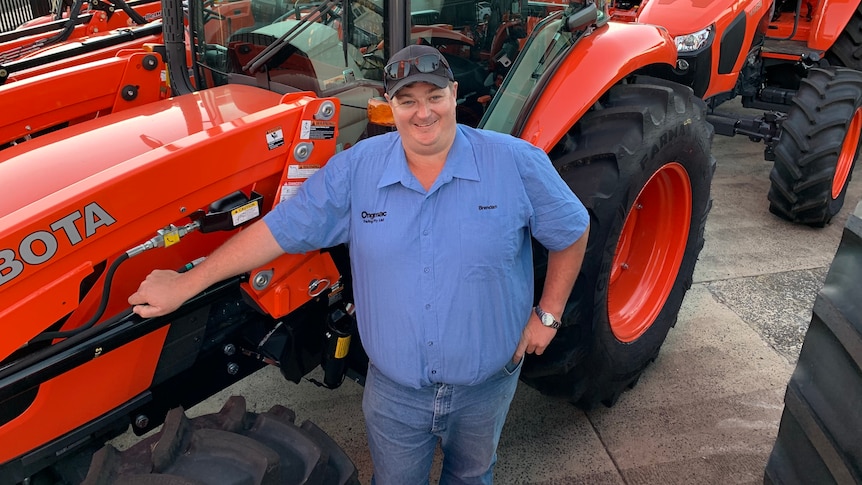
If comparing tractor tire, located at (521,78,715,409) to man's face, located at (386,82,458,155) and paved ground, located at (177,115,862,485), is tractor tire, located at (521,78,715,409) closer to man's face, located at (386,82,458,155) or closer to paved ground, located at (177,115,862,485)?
paved ground, located at (177,115,862,485)

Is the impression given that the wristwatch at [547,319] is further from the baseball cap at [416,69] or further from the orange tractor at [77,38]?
the orange tractor at [77,38]

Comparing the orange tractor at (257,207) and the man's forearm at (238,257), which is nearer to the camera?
the orange tractor at (257,207)

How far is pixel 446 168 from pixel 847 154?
13.8ft

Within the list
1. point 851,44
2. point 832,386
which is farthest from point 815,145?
point 832,386

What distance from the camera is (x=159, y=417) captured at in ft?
6.29

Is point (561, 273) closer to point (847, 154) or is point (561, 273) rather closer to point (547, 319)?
point (547, 319)

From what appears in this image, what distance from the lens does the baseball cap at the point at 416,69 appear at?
1.62 m

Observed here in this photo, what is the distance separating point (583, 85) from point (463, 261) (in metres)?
1.08

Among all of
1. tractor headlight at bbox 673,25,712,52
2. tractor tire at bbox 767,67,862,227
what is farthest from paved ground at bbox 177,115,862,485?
tractor headlight at bbox 673,25,712,52

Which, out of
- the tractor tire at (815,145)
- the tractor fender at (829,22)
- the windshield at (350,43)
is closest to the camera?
the windshield at (350,43)

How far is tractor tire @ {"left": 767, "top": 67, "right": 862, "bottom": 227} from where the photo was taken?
13.7 feet

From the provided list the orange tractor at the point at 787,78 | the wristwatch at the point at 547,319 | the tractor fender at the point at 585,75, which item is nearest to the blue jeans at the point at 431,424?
the wristwatch at the point at 547,319

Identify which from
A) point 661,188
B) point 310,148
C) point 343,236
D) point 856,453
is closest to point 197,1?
point 310,148

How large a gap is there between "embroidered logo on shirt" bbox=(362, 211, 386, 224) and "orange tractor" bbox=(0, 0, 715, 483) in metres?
0.26
